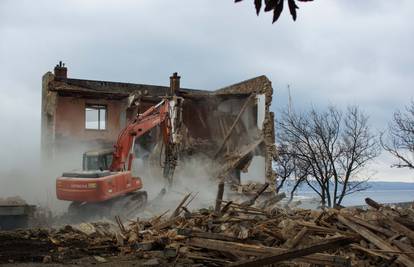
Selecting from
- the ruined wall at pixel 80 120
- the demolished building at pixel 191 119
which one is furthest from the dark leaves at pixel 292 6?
the ruined wall at pixel 80 120

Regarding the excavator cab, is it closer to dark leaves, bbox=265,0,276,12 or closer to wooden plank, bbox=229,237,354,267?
wooden plank, bbox=229,237,354,267

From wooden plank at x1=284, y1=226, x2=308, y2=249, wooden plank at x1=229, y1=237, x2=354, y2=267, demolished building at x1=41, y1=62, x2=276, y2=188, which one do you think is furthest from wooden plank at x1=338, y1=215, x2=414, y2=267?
demolished building at x1=41, y1=62, x2=276, y2=188

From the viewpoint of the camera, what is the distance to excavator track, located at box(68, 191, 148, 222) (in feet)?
60.0

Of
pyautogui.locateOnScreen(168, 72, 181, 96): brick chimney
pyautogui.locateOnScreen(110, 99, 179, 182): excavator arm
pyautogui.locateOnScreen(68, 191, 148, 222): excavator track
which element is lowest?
pyautogui.locateOnScreen(68, 191, 148, 222): excavator track

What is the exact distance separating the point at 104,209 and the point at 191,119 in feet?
37.9

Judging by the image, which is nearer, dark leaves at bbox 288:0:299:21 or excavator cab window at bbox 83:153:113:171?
dark leaves at bbox 288:0:299:21

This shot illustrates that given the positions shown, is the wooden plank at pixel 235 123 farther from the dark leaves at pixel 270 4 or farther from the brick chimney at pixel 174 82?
the dark leaves at pixel 270 4

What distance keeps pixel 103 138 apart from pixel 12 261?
18.7 meters

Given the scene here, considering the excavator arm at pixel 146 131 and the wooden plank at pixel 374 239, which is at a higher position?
the excavator arm at pixel 146 131

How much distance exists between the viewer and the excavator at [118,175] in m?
17.6

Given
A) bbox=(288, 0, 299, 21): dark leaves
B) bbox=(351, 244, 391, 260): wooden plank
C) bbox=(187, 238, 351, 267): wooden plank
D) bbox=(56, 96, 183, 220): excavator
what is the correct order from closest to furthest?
bbox=(288, 0, 299, 21): dark leaves, bbox=(187, 238, 351, 267): wooden plank, bbox=(351, 244, 391, 260): wooden plank, bbox=(56, 96, 183, 220): excavator

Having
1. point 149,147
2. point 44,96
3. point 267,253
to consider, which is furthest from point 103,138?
point 267,253

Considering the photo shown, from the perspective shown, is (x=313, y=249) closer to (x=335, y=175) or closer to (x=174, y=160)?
(x=174, y=160)

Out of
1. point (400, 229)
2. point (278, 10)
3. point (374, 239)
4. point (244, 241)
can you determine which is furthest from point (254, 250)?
point (278, 10)
